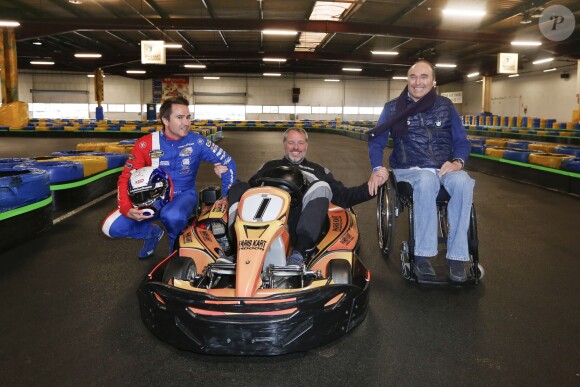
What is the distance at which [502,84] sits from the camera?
1131 inches

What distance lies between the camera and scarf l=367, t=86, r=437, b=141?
2969mm

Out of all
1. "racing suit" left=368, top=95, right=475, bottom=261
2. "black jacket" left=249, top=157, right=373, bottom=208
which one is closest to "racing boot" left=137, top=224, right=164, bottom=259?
"black jacket" left=249, top=157, right=373, bottom=208

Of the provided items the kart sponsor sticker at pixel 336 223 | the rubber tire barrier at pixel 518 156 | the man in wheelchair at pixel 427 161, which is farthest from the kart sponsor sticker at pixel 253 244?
the rubber tire barrier at pixel 518 156

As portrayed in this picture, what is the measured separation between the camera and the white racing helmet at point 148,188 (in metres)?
2.75

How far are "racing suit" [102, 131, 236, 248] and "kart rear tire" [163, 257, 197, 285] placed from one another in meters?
0.63

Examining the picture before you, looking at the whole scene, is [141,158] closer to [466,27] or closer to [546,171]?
[546,171]

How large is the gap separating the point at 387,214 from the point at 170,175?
1.42 metres

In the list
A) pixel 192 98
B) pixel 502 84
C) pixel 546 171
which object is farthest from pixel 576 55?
pixel 192 98

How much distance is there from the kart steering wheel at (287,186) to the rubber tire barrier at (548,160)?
15.9 feet

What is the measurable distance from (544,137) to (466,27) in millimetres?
4699

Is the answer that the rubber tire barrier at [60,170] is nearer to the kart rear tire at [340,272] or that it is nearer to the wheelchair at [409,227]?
the wheelchair at [409,227]

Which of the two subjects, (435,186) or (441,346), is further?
(435,186)

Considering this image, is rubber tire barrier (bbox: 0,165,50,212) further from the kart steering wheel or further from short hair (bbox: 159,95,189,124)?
the kart steering wheel

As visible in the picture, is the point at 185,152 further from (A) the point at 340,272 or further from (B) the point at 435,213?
(B) the point at 435,213
